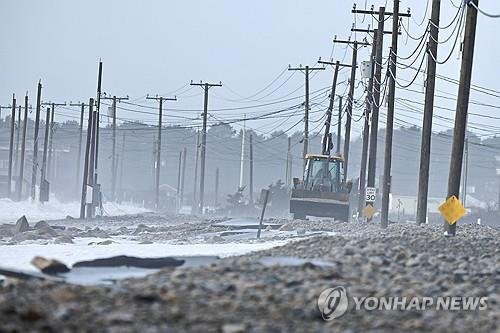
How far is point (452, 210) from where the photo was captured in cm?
2888

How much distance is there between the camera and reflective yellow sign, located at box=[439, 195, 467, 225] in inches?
1139

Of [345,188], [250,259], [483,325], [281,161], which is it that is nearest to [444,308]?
[483,325]

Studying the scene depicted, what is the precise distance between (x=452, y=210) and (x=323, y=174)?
27.1m

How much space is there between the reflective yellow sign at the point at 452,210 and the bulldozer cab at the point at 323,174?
2648cm

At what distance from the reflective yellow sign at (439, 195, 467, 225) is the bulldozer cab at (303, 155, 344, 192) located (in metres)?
26.5

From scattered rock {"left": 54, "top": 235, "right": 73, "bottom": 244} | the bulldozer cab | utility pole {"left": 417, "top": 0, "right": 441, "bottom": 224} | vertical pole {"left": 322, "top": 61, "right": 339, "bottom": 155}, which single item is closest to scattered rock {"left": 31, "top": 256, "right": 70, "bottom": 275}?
scattered rock {"left": 54, "top": 235, "right": 73, "bottom": 244}

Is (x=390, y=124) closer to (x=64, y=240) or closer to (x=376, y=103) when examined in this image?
(x=376, y=103)

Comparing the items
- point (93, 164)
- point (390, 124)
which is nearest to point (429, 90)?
point (390, 124)

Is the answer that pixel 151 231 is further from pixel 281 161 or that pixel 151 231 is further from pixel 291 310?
pixel 281 161

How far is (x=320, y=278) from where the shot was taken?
1590 cm

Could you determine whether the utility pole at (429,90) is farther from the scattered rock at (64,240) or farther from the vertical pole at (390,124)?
the scattered rock at (64,240)

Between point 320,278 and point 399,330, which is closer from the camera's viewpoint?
point 399,330

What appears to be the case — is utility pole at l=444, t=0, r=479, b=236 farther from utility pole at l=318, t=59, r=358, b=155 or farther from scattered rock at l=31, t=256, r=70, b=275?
utility pole at l=318, t=59, r=358, b=155

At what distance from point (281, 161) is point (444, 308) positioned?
544 feet
